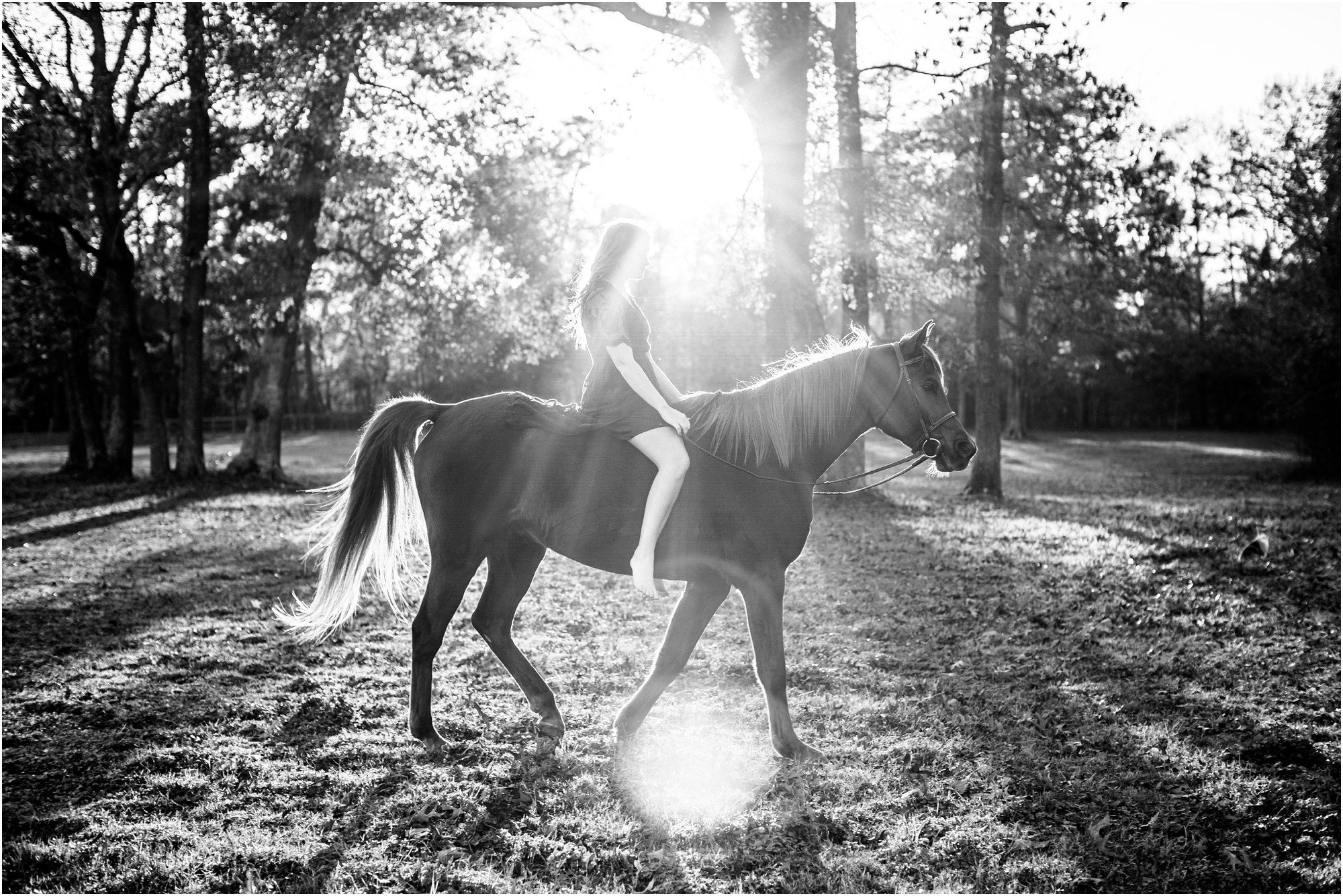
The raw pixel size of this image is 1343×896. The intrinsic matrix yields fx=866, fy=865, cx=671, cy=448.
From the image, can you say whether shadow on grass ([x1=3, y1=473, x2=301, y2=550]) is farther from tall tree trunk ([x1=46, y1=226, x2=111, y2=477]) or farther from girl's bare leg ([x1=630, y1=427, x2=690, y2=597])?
girl's bare leg ([x1=630, y1=427, x2=690, y2=597])

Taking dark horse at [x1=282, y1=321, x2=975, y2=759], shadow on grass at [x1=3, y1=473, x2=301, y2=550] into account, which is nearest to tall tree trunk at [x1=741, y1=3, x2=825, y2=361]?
dark horse at [x1=282, y1=321, x2=975, y2=759]

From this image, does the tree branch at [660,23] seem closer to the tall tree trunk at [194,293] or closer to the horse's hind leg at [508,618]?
the tall tree trunk at [194,293]

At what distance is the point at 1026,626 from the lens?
26.3ft

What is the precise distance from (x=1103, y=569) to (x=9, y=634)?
1124cm

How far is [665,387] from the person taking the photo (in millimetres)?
5051

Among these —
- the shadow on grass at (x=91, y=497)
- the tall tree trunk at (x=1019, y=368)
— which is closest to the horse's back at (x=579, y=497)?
the shadow on grass at (x=91, y=497)

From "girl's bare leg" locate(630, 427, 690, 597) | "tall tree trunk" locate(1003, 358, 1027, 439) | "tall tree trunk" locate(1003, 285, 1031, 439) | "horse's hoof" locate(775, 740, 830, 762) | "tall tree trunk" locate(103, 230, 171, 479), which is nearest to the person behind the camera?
"girl's bare leg" locate(630, 427, 690, 597)

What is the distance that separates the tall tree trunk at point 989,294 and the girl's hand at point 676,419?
1242 centimetres

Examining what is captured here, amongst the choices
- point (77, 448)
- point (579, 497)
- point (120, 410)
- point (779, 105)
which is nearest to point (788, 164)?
point (779, 105)

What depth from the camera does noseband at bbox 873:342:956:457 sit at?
15.9 ft

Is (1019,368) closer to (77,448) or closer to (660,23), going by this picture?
(660,23)

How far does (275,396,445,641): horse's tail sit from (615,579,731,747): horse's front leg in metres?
1.77

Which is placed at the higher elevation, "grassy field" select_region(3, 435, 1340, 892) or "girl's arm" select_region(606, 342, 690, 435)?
"girl's arm" select_region(606, 342, 690, 435)

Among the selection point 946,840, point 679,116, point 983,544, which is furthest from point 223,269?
point 946,840
